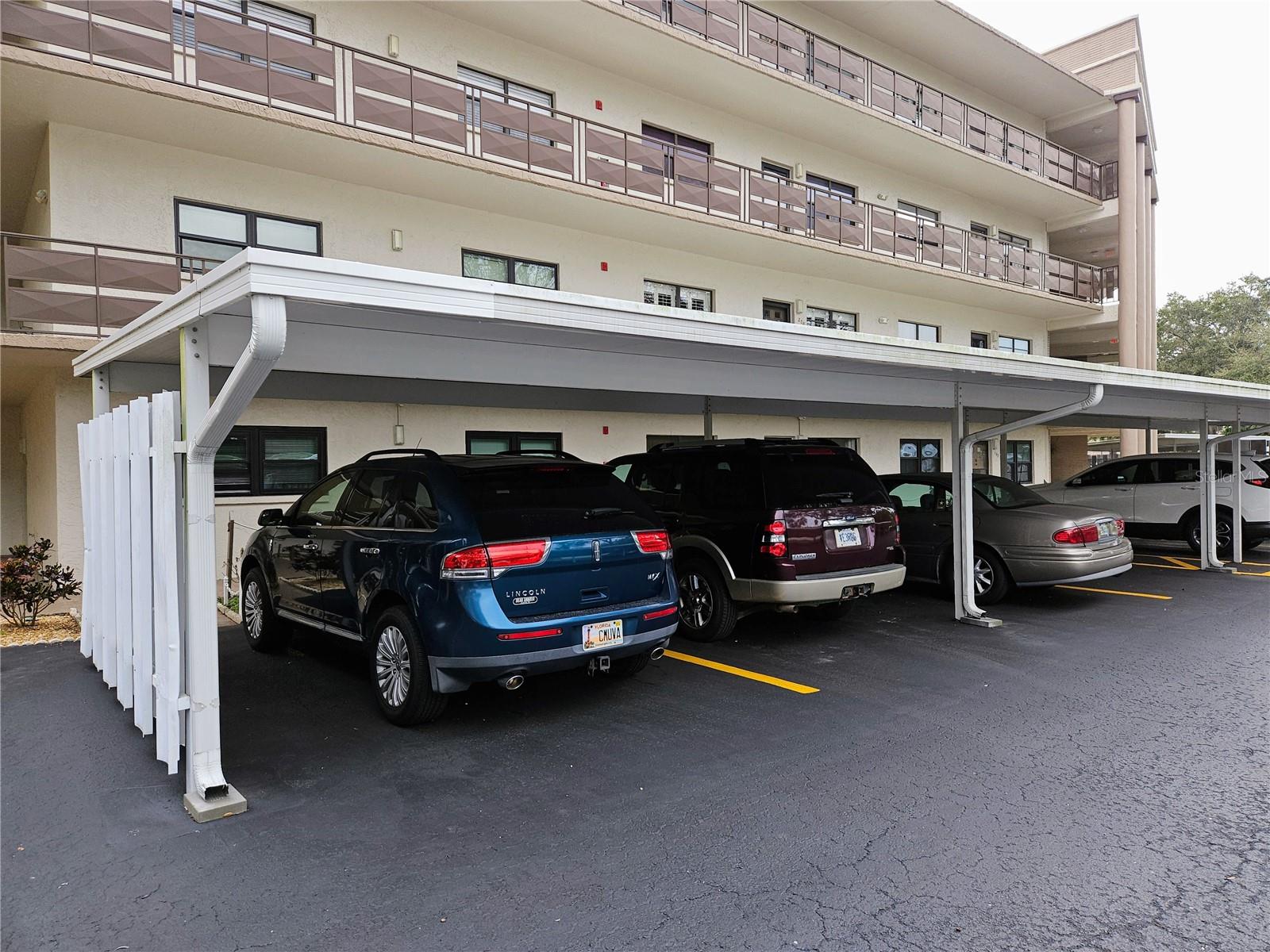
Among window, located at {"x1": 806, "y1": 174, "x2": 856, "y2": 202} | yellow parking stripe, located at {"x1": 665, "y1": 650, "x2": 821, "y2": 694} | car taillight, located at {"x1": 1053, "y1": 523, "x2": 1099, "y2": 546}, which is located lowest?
yellow parking stripe, located at {"x1": 665, "y1": 650, "x2": 821, "y2": 694}

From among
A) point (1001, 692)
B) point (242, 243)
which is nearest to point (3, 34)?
point (242, 243)

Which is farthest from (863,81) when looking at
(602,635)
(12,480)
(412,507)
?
(12,480)

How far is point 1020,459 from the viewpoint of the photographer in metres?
23.5

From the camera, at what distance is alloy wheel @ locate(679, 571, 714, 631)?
744 centimetres

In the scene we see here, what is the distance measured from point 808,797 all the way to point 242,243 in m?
10.3

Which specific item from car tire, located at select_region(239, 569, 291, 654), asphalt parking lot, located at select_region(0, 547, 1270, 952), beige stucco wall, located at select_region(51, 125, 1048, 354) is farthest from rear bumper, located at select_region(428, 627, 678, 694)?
beige stucco wall, located at select_region(51, 125, 1048, 354)

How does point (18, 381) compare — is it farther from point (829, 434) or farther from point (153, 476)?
point (829, 434)

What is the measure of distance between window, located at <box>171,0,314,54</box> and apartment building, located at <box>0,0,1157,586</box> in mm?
42

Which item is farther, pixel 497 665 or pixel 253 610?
pixel 253 610

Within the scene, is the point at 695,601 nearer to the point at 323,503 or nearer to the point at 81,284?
the point at 323,503

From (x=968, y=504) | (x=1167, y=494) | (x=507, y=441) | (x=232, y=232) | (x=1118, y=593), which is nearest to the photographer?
(x=968, y=504)

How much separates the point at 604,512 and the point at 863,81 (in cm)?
1611

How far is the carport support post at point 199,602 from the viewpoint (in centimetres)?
401

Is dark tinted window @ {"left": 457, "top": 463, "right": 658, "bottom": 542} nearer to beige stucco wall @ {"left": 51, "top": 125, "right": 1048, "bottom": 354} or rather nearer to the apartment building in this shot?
Answer: the apartment building
